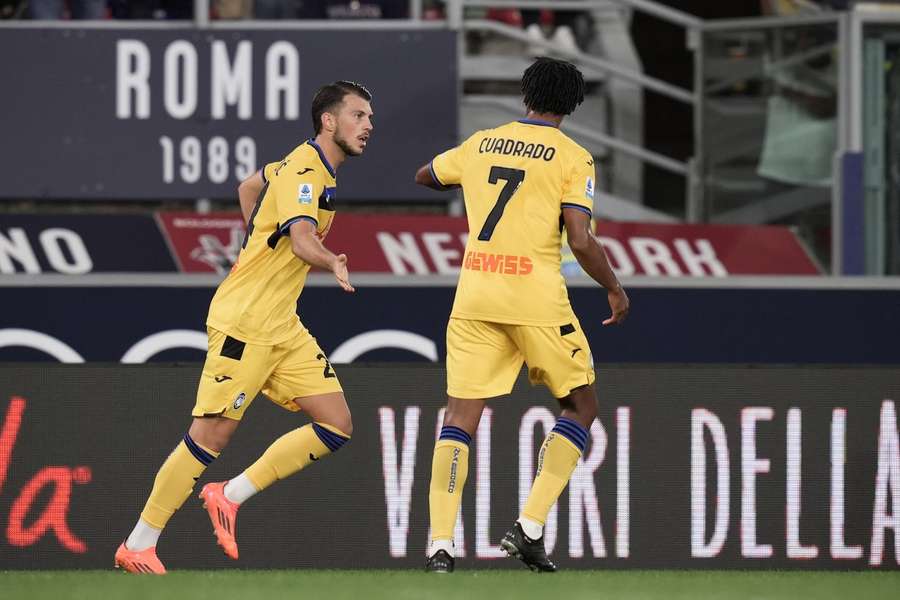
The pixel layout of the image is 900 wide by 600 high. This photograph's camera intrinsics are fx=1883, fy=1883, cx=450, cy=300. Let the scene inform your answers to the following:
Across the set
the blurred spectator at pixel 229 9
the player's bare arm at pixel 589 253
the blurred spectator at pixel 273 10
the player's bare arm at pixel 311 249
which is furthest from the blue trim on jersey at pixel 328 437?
the blurred spectator at pixel 273 10

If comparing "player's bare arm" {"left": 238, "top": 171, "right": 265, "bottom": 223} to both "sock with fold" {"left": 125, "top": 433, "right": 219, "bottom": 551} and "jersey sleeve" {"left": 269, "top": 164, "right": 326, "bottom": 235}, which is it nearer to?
"jersey sleeve" {"left": 269, "top": 164, "right": 326, "bottom": 235}

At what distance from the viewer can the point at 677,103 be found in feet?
44.7

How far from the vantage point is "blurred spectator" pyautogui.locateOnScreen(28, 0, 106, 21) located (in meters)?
11.6

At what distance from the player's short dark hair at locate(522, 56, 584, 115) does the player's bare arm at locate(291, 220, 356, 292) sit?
0.85 metres

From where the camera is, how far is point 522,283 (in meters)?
6.25

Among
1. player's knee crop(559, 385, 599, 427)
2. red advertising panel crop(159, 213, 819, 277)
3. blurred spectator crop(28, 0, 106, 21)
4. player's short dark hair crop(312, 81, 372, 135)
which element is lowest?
red advertising panel crop(159, 213, 819, 277)

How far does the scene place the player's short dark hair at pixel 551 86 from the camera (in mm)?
6312

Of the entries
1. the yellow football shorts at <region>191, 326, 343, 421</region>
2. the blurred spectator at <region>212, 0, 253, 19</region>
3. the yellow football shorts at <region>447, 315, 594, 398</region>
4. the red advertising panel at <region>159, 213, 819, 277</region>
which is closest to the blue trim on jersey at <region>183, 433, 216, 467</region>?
the yellow football shorts at <region>191, 326, 343, 421</region>

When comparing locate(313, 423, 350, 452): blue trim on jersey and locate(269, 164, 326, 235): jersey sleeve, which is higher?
locate(269, 164, 326, 235): jersey sleeve

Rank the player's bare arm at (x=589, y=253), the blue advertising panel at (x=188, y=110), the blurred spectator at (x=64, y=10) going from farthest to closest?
1. the blurred spectator at (x=64, y=10)
2. the blue advertising panel at (x=188, y=110)
3. the player's bare arm at (x=589, y=253)

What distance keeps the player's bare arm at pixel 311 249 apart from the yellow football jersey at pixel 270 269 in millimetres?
167

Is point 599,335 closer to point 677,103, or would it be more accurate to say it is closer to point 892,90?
point 892,90

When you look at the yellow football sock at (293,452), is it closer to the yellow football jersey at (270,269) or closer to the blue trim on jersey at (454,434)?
the yellow football jersey at (270,269)

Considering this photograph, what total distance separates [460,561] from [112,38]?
5323mm
